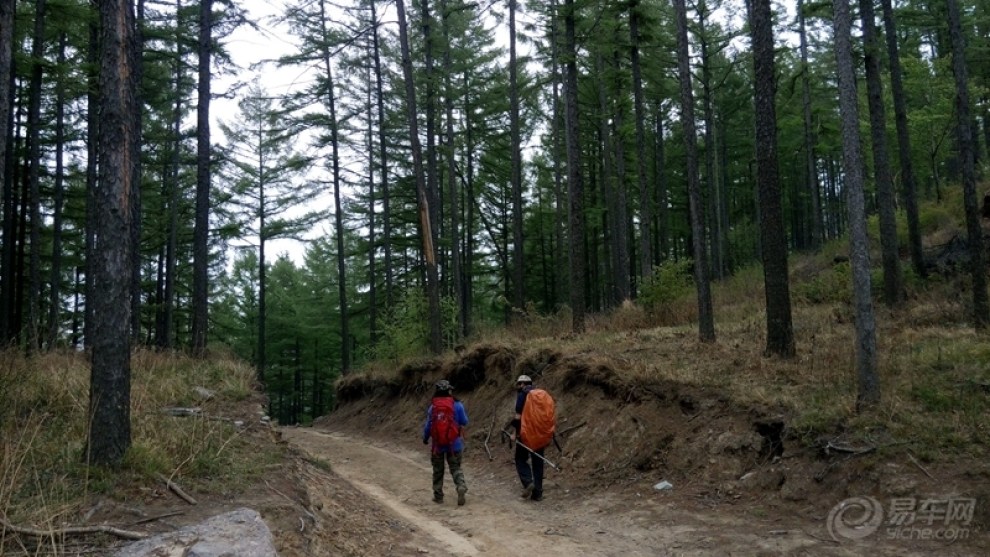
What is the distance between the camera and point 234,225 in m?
29.8

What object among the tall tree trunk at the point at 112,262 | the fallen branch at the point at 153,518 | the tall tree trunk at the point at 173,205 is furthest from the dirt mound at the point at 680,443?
the tall tree trunk at the point at 173,205

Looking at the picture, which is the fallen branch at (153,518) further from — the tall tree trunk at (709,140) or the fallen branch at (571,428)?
the tall tree trunk at (709,140)

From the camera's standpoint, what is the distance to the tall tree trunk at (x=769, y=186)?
35.6 feet

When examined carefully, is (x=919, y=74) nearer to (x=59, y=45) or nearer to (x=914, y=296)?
(x=914, y=296)

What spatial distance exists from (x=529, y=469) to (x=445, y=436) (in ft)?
4.99

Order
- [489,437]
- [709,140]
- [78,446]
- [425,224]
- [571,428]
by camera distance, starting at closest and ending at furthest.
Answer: [78,446], [571,428], [489,437], [425,224], [709,140]

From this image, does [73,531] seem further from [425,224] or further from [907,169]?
[907,169]

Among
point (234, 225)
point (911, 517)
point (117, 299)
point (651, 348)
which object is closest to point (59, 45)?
point (234, 225)

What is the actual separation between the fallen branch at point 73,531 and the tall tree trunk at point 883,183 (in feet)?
51.3

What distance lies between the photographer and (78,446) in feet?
20.4

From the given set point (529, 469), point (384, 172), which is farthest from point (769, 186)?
point (384, 172)

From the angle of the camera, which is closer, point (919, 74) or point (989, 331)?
point (989, 331)

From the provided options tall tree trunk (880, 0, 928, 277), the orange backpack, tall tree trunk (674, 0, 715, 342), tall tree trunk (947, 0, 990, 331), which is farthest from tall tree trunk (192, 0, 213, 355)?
tall tree trunk (880, 0, 928, 277)

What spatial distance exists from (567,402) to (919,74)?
76.5 ft
